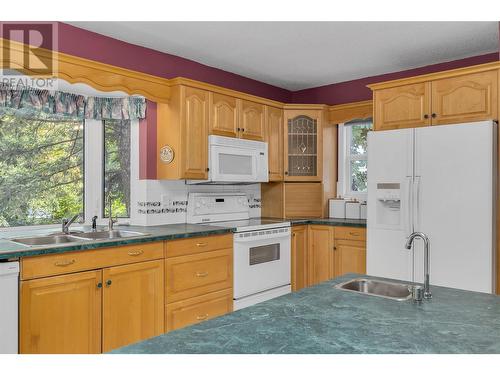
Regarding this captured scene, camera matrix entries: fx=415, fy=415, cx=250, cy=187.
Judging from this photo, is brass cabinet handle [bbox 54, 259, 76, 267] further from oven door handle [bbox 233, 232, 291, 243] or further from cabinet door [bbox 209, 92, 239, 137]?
cabinet door [bbox 209, 92, 239, 137]

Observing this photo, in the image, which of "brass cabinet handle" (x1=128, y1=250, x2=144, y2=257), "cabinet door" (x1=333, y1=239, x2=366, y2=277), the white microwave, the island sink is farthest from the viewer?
"cabinet door" (x1=333, y1=239, x2=366, y2=277)

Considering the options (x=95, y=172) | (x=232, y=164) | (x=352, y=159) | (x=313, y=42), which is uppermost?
(x=313, y=42)

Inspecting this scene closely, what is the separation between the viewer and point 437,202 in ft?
10.6

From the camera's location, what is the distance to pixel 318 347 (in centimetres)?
107

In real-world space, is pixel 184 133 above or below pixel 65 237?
above

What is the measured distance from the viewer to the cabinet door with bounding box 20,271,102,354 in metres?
2.29

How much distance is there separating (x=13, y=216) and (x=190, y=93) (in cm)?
170

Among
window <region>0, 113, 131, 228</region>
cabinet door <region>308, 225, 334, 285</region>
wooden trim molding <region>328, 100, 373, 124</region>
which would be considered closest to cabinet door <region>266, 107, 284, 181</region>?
wooden trim molding <region>328, 100, 373, 124</region>

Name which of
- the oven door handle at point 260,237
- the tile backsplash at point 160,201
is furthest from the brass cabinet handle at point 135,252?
the oven door handle at point 260,237

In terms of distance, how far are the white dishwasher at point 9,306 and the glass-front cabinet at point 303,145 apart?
295cm

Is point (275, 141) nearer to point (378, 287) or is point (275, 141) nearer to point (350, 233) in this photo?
point (350, 233)

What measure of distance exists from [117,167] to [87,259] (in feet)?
4.36

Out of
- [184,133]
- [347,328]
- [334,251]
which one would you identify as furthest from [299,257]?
[347,328]

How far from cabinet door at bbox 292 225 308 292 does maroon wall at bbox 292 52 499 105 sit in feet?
5.22
